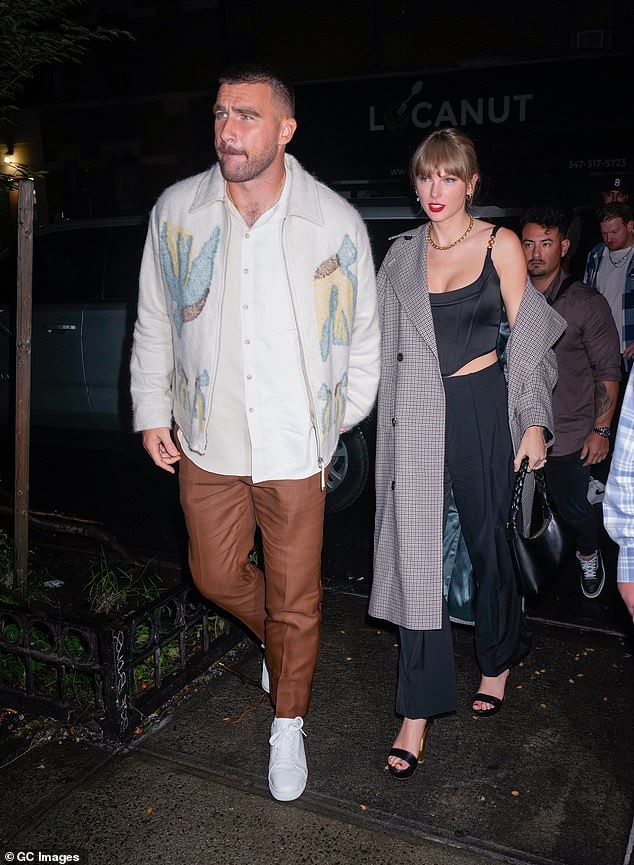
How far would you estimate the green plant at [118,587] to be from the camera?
14.9 ft

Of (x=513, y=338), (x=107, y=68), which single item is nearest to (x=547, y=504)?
(x=513, y=338)

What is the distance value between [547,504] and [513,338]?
638mm

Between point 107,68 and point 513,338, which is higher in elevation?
point 107,68

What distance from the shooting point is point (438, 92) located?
1684 centimetres

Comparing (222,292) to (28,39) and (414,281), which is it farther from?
(28,39)

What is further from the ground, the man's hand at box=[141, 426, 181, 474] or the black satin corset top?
the black satin corset top

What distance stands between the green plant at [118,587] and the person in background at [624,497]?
2.86 m

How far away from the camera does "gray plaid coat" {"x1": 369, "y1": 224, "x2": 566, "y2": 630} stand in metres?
3.17

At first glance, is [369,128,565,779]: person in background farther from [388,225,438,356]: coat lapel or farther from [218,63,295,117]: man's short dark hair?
[218,63,295,117]: man's short dark hair

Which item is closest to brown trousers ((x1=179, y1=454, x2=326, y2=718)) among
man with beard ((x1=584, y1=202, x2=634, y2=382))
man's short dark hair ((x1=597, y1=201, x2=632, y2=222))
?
man with beard ((x1=584, y1=202, x2=634, y2=382))

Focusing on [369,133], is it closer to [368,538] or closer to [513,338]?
[368,538]

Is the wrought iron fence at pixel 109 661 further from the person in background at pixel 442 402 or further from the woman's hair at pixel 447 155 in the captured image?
the woman's hair at pixel 447 155

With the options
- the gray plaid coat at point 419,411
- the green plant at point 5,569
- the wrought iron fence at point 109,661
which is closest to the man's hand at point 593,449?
the gray plaid coat at point 419,411

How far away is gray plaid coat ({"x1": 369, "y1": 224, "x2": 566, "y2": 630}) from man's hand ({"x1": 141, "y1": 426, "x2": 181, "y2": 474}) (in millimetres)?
779
